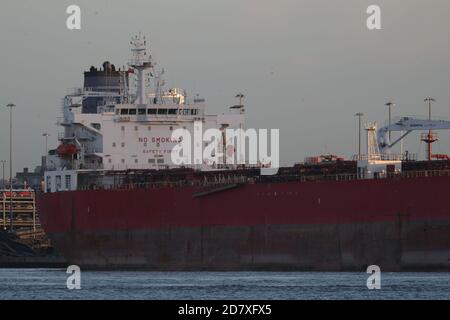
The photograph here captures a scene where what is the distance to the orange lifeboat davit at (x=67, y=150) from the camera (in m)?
58.4

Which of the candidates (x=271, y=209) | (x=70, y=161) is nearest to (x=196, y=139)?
(x=70, y=161)

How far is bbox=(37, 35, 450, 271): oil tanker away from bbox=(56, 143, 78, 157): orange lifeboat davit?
68 millimetres

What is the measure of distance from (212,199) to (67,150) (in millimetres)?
9440

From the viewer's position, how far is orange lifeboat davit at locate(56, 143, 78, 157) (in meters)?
58.4

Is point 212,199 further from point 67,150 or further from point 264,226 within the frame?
point 67,150

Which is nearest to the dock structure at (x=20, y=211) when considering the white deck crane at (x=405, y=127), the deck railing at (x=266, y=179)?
the deck railing at (x=266, y=179)

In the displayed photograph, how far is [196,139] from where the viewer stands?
59.2 meters

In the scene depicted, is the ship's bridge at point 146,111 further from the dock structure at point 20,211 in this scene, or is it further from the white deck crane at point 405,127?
the dock structure at point 20,211

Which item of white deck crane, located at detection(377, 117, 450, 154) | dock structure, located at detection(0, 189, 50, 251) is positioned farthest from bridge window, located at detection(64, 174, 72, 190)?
dock structure, located at detection(0, 189, 50, 251)

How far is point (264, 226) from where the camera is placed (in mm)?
49938

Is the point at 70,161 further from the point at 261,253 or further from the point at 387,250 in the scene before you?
the point at 387,250

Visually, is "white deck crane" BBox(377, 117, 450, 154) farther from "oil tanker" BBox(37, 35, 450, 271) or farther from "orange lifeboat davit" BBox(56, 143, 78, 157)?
"orange lifeboat davit" BBox(56, 143, 78, 157)

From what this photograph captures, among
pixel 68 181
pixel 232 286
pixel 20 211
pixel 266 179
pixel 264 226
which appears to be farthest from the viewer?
pixel 20 211

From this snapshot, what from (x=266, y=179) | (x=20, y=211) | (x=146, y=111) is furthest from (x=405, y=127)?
(x=20, y=211)
